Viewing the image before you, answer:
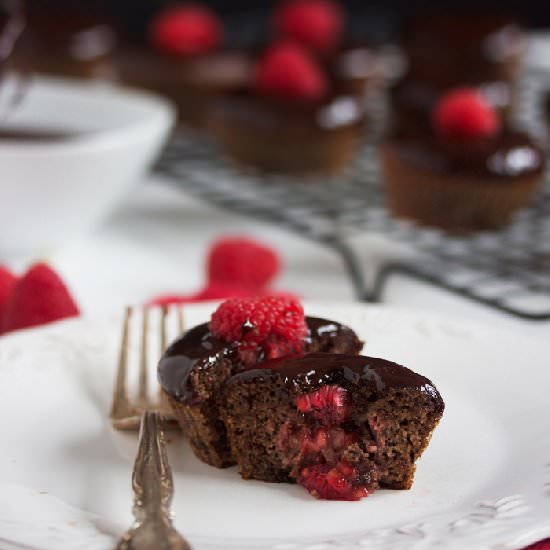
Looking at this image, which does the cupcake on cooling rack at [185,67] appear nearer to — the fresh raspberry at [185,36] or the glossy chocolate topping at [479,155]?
the fresh raspberry at [185,36]

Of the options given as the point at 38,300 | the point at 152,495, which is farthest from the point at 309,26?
the point at 152,495

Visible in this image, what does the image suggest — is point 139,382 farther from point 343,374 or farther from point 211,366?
point 343,374

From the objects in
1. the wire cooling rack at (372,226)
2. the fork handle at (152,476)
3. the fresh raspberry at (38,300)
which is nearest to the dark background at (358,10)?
the wire cooling rack at (372,226)

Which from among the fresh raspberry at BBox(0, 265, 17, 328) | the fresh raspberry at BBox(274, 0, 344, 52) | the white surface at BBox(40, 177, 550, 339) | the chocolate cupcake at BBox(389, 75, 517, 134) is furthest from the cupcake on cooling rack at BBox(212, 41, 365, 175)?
the fresh raspberry at BBox(0, 265, 17, 328)

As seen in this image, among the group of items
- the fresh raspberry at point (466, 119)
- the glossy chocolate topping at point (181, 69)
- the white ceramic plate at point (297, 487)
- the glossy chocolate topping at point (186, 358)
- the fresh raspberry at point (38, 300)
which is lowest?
the glossy chocolate topping at point (181, 69)

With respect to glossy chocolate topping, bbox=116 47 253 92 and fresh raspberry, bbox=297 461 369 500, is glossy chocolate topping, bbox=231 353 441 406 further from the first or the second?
glossy chocolate topping, bbox=116 47 253 92
